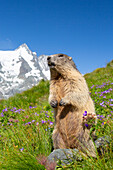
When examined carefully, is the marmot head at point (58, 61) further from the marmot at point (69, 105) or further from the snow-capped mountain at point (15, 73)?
the snow-capped mountain at point (15, 73)

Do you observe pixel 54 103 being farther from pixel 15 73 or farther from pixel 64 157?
pixel 15 73

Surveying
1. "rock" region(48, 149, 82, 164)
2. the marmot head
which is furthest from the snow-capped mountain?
"rock" region(48, 149, 82, 164)

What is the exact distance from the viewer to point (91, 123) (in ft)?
8.24

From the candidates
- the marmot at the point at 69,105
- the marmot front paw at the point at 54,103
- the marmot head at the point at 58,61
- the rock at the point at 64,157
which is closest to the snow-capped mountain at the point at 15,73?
the marmot head at the point at 58,61

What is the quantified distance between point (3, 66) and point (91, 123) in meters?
199

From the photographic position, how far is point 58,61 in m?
3.14

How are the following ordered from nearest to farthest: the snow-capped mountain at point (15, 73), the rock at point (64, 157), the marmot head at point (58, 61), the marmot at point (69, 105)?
1. the rock at point (64, 157)
2. the marmot at point (69, 105)
3. the marmot head at point (58, 61)
4. the snow-capped mountain at point (15, 73)

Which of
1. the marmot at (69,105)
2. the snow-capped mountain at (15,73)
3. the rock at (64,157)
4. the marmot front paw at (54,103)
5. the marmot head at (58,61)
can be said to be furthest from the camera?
the snow-capped mountain at (15,73)

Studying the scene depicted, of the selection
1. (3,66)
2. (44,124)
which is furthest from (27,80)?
(44,124)

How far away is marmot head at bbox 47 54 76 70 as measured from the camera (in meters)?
3.11

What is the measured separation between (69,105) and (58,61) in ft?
3.07

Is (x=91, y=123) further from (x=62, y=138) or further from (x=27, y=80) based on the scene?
(x=27, y=80)

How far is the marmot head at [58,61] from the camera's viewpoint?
10.2 feet

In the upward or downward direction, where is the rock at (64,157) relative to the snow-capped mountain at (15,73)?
downward
